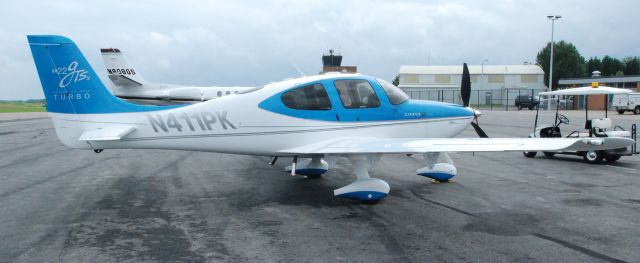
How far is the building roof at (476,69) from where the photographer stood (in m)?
89.8

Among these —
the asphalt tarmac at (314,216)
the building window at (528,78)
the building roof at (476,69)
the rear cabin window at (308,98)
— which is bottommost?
the asphalt tarmac at (314,216)

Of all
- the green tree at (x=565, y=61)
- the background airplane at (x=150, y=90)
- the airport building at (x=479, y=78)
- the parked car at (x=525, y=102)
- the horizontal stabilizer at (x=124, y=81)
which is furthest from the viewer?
the green tree at (x=565, y=61)

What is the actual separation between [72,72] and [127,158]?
7.41m

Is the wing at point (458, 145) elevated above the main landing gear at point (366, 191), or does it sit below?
above

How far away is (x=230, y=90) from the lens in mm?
35906

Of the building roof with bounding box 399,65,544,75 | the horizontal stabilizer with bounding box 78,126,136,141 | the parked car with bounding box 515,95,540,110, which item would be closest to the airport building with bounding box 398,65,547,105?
the building roof with bounding box 399,65,544,75

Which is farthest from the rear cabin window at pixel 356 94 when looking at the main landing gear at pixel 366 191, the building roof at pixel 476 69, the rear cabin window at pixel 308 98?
the building roof at pixel 476 69

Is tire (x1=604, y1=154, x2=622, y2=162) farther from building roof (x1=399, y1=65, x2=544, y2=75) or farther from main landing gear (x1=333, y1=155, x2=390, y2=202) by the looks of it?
building roof (x1=399, y1=65, x2=544, y2=75)

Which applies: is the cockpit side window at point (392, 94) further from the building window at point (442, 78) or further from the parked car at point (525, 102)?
the building window at point (442, 78)

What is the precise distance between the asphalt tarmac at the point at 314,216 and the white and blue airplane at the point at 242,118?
1.02 m

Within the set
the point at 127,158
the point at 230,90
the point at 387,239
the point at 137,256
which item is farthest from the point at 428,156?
the point at 230,90

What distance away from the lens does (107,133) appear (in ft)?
28.5

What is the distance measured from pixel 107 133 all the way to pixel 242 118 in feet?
7.90

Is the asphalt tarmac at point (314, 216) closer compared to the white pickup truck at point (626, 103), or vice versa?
the asphalt tarmac at point (314, 216)
